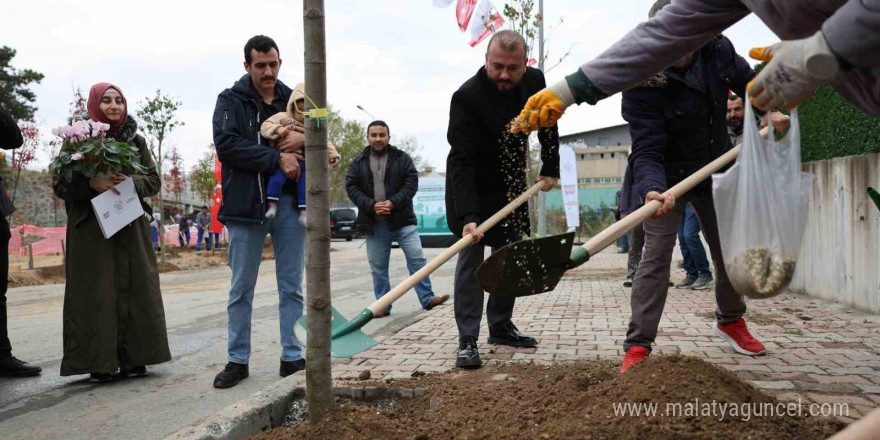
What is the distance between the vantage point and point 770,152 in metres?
2.48

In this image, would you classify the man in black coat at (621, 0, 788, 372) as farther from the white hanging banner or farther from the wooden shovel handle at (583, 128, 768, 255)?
the white hanging banner

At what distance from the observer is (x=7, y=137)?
477cm

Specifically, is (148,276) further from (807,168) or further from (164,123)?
(164,123)

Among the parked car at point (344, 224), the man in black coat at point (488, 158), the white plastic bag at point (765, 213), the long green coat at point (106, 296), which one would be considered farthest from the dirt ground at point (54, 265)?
the white plastic bag at point (765, 213)

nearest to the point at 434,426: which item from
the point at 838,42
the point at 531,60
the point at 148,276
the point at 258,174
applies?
the point at 838,42

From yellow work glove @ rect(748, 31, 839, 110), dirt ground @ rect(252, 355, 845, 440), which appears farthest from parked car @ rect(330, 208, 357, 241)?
yellow work glove @ rect(748, 31, 839, 110)

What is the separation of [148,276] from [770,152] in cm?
388

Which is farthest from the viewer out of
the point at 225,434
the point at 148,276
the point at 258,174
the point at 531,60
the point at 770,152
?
the point at 531,60

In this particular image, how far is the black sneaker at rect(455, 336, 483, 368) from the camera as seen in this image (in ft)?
12.6

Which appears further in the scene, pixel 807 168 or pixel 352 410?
pixel 807 168

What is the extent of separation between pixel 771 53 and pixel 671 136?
1721 millimetres

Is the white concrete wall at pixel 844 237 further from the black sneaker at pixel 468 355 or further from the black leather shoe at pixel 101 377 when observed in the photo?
the black leather shoe at pixel 101 377

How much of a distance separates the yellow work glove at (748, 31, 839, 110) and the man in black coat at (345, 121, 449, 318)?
5447 millimetres

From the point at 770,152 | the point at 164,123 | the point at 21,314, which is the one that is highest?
the point at 164,123
